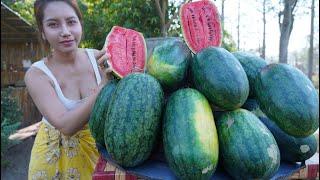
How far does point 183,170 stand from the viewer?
4.05 feet

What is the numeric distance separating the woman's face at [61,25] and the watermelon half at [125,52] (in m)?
0.32

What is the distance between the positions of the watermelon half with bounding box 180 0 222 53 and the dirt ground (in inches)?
178

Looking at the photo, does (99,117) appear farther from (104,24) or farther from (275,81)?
(104,24)

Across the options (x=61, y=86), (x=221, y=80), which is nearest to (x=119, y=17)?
(x=61, y=86)

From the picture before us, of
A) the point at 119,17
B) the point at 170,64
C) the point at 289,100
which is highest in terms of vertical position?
the point at 119,17

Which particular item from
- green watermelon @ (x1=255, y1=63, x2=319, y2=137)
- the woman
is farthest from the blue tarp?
the woman

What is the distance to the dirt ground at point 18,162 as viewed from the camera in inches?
222

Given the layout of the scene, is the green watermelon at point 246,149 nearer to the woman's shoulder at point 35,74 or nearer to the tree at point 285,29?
the woman's shoulder at point 35,74

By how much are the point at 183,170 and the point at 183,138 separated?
0.32ft

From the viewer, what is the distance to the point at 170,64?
1.42m

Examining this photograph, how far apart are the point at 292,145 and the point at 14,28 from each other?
9.44m

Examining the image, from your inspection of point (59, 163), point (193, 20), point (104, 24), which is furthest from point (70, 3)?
point (104, 24)

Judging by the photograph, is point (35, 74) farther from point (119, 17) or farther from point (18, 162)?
point (18, 162)

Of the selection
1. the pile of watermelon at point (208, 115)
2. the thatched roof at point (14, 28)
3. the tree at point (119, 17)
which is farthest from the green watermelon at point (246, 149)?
the thatched roof at point (14, 28)
